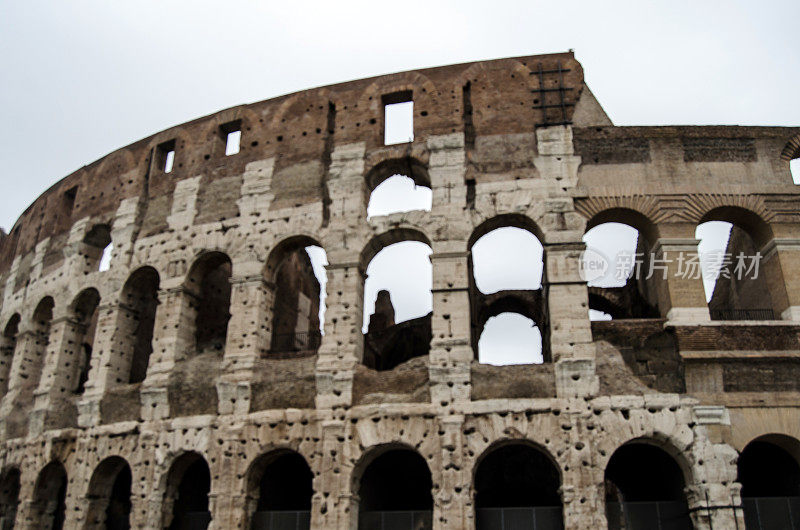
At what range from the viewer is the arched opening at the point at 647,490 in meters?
10.7

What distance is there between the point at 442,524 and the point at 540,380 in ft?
8.93

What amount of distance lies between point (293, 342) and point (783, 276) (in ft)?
32.7

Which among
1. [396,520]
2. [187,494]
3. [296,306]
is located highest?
[296,306]

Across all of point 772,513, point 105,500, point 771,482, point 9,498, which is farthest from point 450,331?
point 9,498

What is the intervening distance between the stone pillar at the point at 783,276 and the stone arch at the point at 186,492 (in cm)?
1037

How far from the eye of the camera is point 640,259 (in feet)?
48.3

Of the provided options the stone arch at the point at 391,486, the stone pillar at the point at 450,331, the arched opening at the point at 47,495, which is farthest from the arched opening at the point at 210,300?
the stone pillar at the point at 450,331

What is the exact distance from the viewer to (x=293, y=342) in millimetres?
15844

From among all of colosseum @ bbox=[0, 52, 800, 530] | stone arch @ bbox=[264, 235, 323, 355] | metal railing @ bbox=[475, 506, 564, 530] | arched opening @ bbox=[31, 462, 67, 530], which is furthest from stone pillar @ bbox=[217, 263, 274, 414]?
arched opening @ bbox=[31, 462, 67, 530]

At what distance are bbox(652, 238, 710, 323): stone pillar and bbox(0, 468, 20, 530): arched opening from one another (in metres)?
14.4

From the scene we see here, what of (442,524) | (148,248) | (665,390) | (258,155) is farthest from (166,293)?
(665,390)

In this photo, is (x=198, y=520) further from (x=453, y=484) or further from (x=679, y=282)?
(x=679, y=282)

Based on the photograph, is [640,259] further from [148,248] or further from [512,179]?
[148,248]

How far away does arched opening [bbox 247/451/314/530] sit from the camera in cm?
1155
